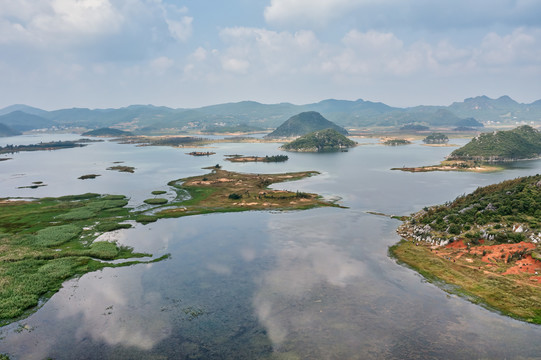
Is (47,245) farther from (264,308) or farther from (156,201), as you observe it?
(264,308)

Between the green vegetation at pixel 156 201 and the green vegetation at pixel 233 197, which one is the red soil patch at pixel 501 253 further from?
the green vegetation at pixel 156 201

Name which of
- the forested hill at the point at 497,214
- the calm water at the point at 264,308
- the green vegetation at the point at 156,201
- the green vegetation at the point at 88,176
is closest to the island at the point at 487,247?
the forested hill at the point at 497,214

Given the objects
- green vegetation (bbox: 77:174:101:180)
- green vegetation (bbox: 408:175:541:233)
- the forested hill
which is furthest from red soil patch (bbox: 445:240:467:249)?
green vegetation (bbox: 77:174:101:180)

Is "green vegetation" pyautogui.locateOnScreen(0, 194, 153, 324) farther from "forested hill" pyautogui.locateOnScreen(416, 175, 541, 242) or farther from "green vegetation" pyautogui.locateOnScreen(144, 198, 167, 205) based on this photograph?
"forested hill" pyautogui.locateOnScreen(416, 175, 541, 242)

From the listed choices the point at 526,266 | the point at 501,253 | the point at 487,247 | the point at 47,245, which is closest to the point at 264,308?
the point at 526,266

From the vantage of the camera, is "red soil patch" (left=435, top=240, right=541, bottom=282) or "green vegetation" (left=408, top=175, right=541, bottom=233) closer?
"red soil patch" (left=435, top=240, right=541, bottom=282)

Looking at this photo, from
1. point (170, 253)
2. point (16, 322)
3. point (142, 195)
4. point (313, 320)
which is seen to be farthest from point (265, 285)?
point (142, 195)
